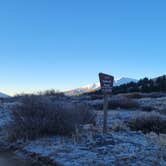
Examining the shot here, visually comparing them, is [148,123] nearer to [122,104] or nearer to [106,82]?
[106,82]

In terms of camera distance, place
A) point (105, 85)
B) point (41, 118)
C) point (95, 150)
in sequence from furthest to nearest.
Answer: point (41, 118) → point (105, 85) → point (95, 150)

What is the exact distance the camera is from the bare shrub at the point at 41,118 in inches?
395

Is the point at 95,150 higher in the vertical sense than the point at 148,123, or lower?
lower

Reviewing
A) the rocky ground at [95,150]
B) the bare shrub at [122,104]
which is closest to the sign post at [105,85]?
the rocky ground at [95,150]

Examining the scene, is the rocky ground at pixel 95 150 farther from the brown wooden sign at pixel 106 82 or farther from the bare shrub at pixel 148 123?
the bare shrub at pixel 148 123

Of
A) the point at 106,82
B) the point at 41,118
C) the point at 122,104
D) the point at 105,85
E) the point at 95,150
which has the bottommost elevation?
the point at 95,150

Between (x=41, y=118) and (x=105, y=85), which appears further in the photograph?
(x=41, y=118)

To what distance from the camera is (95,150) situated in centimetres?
765

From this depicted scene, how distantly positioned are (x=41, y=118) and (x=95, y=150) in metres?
3.27

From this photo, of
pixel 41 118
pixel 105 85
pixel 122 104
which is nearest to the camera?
pixel 105 85

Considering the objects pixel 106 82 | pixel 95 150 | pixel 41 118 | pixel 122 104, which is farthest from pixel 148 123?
pixel 122 104

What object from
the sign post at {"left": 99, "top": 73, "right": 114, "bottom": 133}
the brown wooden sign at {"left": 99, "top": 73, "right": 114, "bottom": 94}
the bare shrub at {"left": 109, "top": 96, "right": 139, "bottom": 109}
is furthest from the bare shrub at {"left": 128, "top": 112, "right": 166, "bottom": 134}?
the bare shrub at {"left": 109, "top": 96, "right": 139, "bottom": 109}

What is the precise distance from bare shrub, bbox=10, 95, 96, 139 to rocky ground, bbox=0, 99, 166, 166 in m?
0.42

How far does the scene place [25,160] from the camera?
7773 mm
